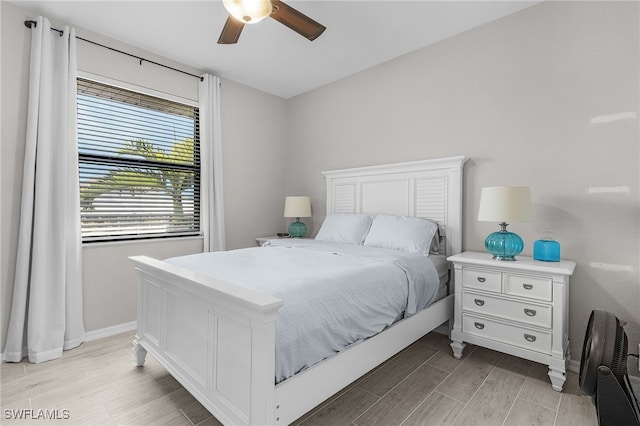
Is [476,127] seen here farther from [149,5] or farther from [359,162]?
[149,5]

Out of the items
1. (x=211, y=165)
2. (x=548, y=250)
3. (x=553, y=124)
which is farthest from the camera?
(x=211, y=165)

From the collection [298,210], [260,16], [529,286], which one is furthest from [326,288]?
[298,210]

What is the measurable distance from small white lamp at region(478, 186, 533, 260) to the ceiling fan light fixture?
183cm

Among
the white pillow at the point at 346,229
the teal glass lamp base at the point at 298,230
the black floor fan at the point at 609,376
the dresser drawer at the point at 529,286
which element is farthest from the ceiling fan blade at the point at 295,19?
the black floor fan at the point at 609,376

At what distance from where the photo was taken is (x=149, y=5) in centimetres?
244

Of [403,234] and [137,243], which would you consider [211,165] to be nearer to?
[137,243]

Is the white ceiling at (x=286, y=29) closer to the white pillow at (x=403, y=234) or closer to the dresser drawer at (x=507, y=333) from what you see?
the white pillow at (x=403, y=234)

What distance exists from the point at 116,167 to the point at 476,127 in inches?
129

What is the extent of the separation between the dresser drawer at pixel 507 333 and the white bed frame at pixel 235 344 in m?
0.23

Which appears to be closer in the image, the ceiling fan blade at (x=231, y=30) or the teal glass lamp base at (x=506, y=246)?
the ceiling fan blade at (x=231, y=30)

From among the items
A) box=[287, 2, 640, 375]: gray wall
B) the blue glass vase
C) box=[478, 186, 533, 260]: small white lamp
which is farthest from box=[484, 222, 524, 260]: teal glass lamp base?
box=[287, 2, 640, 375]: gray wall

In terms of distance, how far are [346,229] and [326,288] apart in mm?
1589

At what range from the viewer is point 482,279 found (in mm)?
2250

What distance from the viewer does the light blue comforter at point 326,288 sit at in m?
1.37
